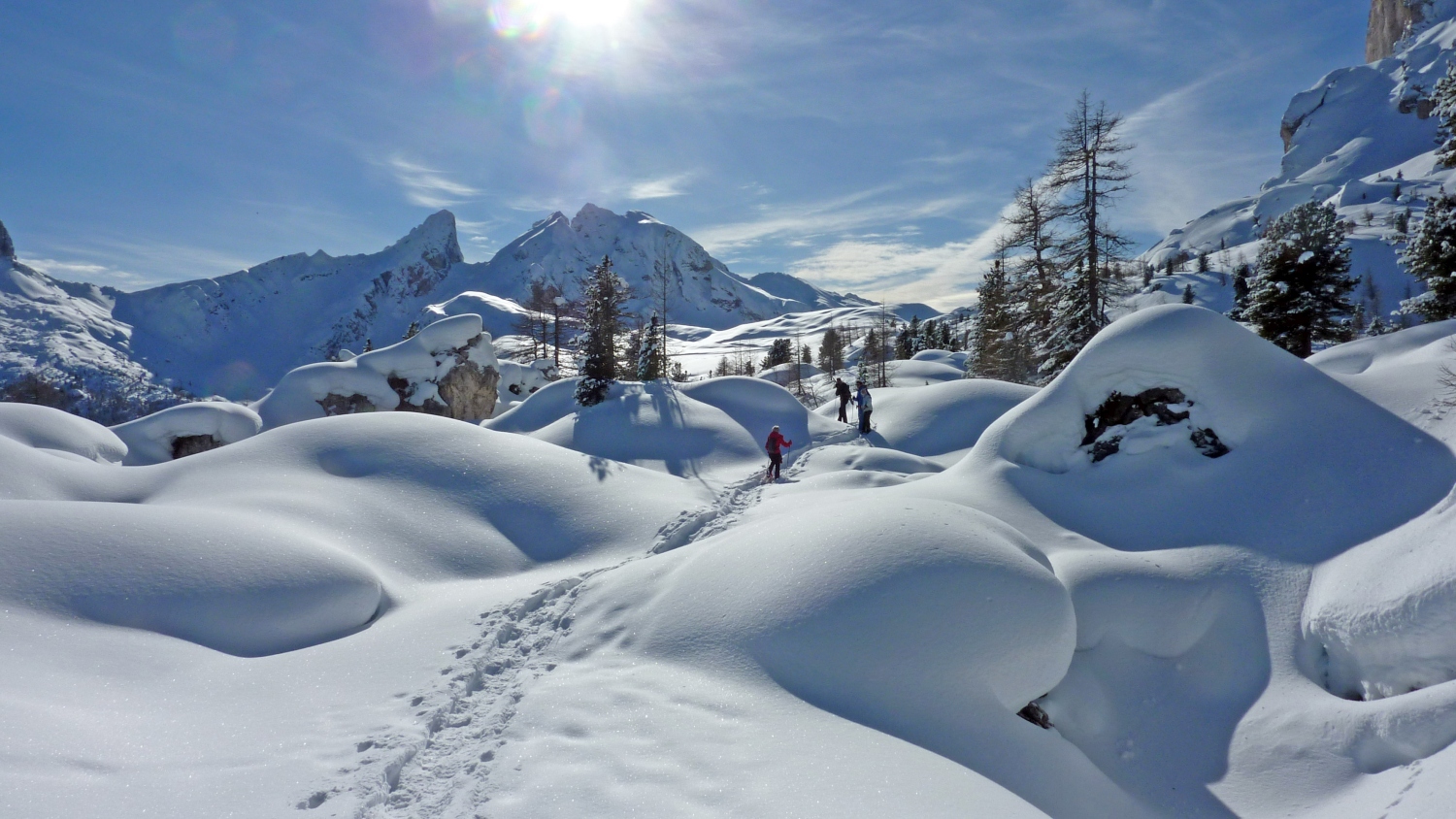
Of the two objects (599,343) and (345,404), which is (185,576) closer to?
(599,343)

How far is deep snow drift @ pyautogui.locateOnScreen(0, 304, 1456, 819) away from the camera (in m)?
3.93

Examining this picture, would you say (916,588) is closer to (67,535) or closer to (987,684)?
(987,684)

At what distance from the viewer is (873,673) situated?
481 centimetres

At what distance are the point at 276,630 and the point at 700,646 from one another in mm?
4572

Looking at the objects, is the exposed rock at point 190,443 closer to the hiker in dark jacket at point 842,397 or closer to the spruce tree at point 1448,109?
the hiker in dark jacket at point 842,397

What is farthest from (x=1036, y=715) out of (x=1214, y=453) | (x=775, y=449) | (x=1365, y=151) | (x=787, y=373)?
(x=1365, y=151)

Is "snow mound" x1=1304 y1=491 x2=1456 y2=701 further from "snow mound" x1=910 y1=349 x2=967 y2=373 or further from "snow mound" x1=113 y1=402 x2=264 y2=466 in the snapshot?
"snow mound" x1=910 y1=349 x2=967 y2=373

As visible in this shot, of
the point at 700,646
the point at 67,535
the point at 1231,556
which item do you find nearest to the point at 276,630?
the point at 67,535

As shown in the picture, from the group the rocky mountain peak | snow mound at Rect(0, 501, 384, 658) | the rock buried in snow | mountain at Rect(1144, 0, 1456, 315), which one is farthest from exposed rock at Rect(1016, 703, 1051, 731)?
the rocky mountain peak

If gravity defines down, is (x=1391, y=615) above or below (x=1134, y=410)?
below

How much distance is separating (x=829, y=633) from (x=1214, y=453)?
715 centimetres

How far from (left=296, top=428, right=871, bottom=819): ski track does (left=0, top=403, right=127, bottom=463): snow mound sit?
1674 cm

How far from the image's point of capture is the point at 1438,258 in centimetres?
1642

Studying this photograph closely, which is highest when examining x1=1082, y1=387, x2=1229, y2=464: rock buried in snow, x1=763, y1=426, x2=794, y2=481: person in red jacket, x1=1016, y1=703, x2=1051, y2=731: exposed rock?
x1=1082, y1=387, x2=1229, y2=464: rock buried in snow
